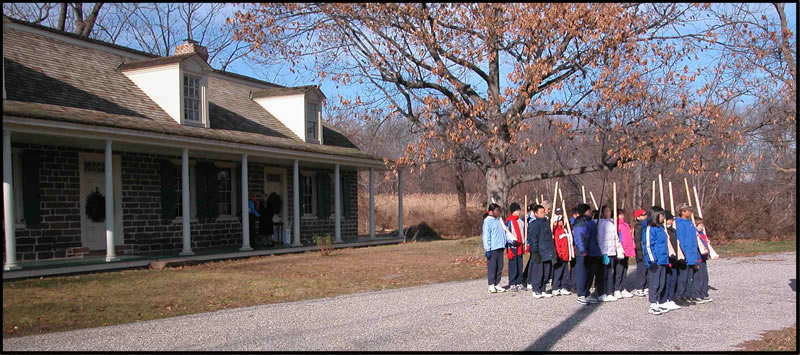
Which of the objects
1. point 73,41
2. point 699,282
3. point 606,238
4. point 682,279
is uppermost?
point 73,41

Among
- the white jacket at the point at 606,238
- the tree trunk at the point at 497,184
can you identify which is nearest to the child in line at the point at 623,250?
the white jacket at the point at 606,238

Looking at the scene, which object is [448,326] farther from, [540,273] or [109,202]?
[109,202]

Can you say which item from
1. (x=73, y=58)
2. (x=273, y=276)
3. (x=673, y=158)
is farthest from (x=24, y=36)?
(x=673, y=158)

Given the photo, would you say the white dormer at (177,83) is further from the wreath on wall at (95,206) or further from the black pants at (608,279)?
the black pants at (608,279)

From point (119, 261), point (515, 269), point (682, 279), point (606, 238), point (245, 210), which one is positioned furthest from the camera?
point (245, 210)

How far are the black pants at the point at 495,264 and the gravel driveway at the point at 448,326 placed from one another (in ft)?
0.83

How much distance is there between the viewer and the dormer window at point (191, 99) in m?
17.8

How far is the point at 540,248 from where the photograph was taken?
35.0 feet

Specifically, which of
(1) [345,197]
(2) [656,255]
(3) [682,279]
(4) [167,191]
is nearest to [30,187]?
(4) [167,191]

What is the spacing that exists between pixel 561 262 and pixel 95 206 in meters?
10.6

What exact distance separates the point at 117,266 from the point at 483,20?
30.3ft

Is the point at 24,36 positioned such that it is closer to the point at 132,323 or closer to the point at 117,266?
the point at 117,266

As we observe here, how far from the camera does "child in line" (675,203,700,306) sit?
9.73 metres

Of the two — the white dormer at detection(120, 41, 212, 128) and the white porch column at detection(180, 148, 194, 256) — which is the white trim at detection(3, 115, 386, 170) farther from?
the white dormer at detection(120, 41, 212, 128)
